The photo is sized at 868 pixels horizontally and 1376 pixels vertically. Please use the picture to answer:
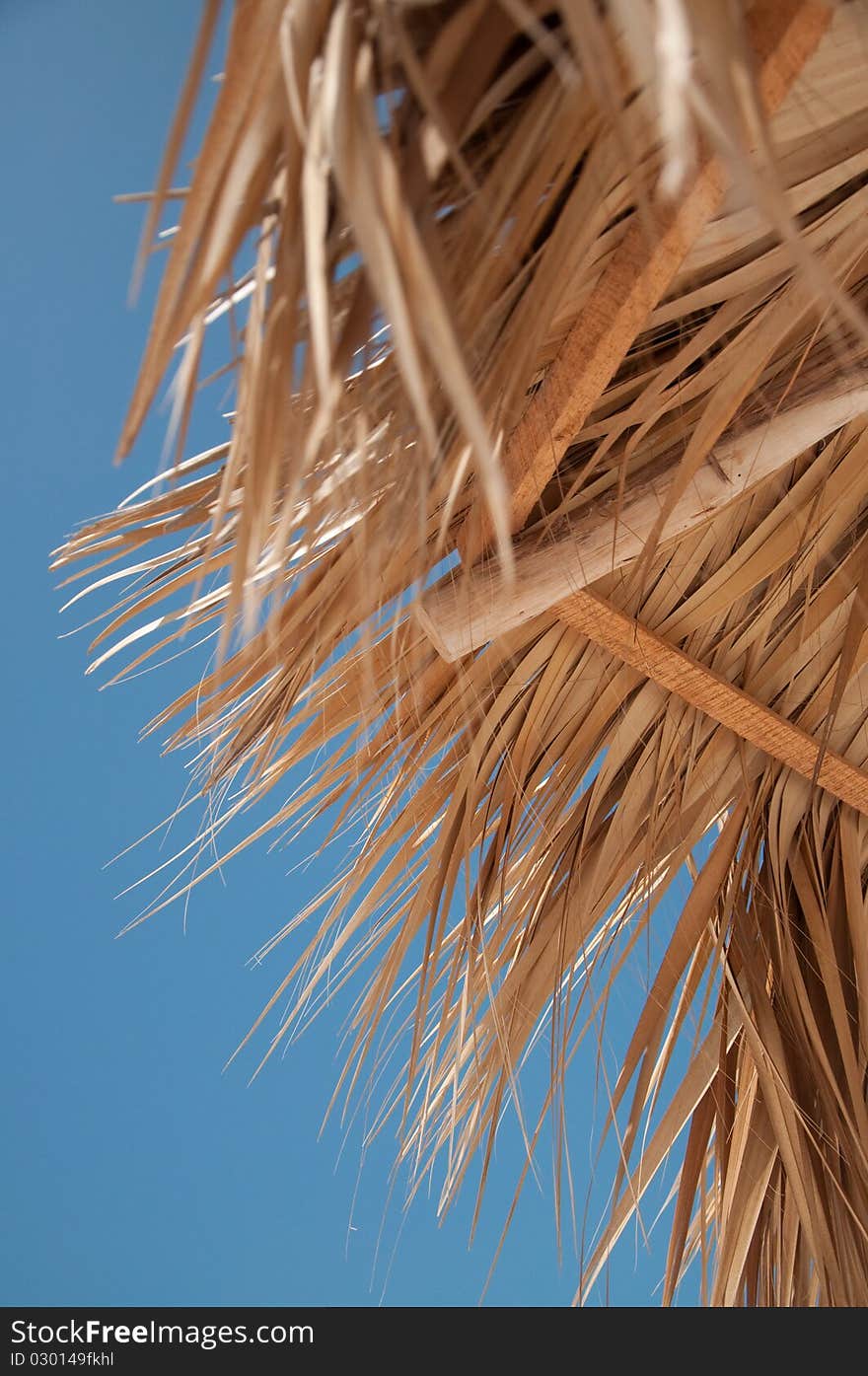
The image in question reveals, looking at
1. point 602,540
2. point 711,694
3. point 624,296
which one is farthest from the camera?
point 711,694

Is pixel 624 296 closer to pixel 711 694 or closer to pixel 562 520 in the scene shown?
pixel 562 520

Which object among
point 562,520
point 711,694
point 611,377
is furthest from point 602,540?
point 711,694

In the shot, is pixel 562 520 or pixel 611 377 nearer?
pixel 611 377

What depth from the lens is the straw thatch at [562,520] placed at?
491 mm

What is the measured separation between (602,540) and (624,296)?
9.4 inches

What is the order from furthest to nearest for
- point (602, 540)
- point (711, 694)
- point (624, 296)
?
point (711, 694) < point (602, 540) < point (624, 296)

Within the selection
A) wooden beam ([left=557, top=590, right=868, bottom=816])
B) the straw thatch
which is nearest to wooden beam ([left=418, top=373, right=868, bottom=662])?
the straw thatch

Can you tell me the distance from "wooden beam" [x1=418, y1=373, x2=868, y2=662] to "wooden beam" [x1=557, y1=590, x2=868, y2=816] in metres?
0.11

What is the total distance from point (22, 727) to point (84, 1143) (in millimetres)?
1399

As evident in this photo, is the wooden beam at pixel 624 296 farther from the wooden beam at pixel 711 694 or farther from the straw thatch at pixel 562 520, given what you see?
the wooden beam at pixel 711 694

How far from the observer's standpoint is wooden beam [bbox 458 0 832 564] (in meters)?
0.61

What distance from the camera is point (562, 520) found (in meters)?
1.03

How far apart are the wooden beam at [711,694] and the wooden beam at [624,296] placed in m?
0.16

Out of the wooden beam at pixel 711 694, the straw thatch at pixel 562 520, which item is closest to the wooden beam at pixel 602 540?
the straw thatch at pixel 562 520
